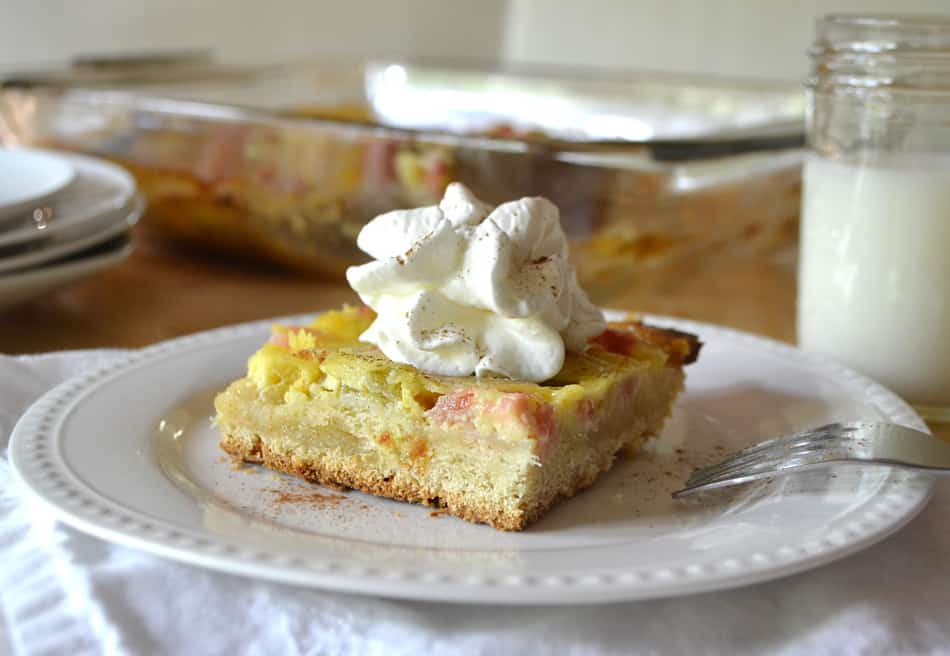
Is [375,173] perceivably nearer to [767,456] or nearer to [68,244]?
[68,244]

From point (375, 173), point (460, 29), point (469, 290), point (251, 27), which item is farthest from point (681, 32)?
point (469, 290)

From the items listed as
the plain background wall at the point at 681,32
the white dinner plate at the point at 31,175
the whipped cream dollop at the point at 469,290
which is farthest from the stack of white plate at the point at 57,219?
the plain background wall at the point at 681,32

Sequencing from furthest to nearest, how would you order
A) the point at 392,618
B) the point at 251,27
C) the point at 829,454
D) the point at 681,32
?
the point at 681,32, the point at 251,27, the point at 829,454, the point at 392,618

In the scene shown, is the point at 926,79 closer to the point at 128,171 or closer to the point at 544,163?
the point at 544,163

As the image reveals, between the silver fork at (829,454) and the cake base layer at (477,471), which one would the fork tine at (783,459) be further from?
the cake base layer at (477,471)

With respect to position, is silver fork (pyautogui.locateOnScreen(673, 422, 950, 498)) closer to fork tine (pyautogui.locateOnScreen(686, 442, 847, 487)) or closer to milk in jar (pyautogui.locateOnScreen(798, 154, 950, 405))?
fork tine (pyautogui.locateOnScreen(686, 442, 847, 487))

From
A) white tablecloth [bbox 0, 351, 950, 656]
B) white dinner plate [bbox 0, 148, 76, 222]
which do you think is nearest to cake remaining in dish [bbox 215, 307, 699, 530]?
white tablecloth [bbox 0, 351, 950, 656]

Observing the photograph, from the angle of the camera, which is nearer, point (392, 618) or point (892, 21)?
point (392, 618)
